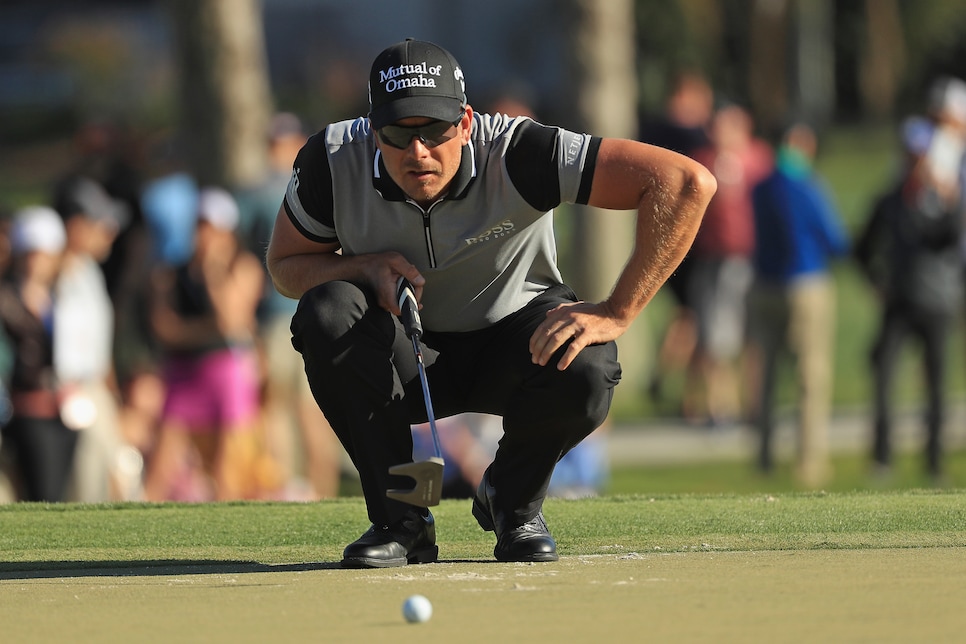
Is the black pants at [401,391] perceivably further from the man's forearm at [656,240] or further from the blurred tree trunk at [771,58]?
the blurred tree trunk at [771,58]

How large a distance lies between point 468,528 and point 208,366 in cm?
452

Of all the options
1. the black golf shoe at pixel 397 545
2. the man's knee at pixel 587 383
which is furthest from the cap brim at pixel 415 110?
the black golf shoe at pixel 397 545

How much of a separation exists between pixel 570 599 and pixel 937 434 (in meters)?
7.88

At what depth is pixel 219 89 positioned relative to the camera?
45.3ft

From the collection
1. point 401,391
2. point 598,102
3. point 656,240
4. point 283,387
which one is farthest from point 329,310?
point 598,102

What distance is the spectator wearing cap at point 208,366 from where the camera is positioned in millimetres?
10180

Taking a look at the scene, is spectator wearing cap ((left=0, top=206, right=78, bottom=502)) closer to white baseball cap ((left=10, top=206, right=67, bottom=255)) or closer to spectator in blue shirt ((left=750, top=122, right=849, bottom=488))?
white baseball cap ((left=10, top=206, right=67, bottom=255))

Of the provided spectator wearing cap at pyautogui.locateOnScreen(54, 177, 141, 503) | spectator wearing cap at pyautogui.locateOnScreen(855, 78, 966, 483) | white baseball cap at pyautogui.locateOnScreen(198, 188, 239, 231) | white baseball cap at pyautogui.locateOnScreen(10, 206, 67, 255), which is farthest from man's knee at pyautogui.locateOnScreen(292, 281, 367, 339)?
spectator wearing cap at pyautogui.locateOnScreen(855, 78, 966, 483)

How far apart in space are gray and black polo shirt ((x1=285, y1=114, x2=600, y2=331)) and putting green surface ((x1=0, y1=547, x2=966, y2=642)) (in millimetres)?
907

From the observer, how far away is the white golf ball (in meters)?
4.10

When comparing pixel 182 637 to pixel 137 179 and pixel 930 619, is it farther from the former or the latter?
pixel 137 179

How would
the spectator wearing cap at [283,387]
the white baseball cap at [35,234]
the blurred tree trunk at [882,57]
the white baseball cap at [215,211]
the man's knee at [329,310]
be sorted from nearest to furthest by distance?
1. the man's knee at [329,310]
2. the white baseball cap at [35,234]
3. the white baseball cap at [215,211]
4. the spectator wearing cap at [283,387]
5. the blurred tree trunk at [882,57]

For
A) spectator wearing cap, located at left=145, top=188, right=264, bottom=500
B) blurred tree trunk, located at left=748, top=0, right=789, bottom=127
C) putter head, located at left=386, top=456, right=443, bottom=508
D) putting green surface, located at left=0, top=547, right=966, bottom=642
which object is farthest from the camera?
blurred tree trunk, located at left=748, top=0, right=789, bottom=127

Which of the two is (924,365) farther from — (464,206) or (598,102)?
(464,206)
